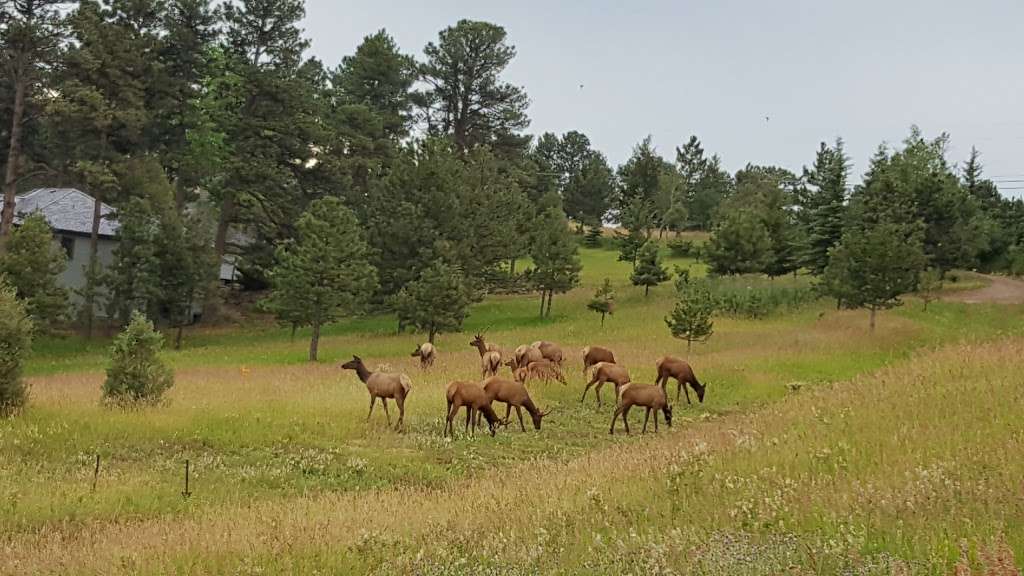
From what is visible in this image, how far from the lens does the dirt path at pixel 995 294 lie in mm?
41438

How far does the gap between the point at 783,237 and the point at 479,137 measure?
25.9 metres

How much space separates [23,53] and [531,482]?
39055 mm

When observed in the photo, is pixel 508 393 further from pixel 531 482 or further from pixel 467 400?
pixel 531 482

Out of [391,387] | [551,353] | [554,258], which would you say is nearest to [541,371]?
[551,353]

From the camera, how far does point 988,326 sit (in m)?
35.1

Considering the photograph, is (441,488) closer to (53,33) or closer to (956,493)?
(956,493)

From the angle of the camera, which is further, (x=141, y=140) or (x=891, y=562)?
(x=141, y=140)

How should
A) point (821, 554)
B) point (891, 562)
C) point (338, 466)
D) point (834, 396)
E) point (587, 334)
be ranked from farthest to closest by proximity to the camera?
point (587, 334) < point (834, 396) < point (338, 466) < point (821, 554) < point (891, 562)

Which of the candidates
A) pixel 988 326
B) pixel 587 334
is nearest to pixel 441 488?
pixel 587 334

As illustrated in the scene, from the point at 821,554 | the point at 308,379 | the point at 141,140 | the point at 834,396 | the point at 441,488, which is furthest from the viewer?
the point at 141,140

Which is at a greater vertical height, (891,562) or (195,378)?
(891,562)

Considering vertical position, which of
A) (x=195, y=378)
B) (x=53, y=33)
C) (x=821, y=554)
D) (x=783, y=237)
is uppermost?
(x=53, y=33)

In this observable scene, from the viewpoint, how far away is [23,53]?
121ft

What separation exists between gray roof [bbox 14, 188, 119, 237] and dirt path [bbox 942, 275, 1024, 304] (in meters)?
51.2
